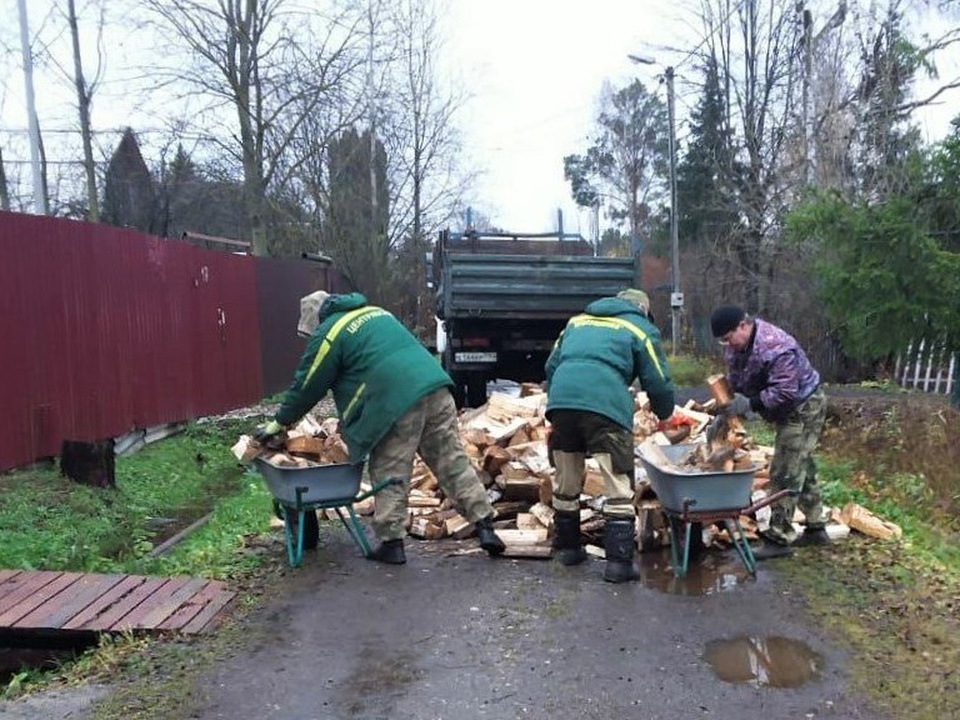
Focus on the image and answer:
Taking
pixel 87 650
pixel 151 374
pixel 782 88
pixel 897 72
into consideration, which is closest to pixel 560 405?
pixel 87 650

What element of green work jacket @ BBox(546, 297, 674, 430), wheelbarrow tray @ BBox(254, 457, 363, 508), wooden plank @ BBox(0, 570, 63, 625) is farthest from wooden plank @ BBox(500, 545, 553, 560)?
wooden plank @ BBox(0, 570, 63, 625)

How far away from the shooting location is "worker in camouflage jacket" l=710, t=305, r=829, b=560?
5559 mm

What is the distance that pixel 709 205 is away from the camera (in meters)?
30.3

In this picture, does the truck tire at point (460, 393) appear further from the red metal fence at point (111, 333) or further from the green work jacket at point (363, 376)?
the green work jacket at point (363, 376)

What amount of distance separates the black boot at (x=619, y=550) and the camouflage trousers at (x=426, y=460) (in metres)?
0.89

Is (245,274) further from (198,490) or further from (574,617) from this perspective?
(574,617)

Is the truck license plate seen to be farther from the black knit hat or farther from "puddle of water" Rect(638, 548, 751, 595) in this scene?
the black knit hat

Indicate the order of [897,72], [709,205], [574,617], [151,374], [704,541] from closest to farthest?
[574,617]
[704,541]
[151,374]
[897,72]
[709,205]

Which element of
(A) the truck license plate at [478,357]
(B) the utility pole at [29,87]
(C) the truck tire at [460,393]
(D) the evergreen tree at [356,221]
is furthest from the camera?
(D) the evergreen tree at [356,221]

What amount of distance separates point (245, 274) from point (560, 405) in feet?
32.3

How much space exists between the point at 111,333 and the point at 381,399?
511cm

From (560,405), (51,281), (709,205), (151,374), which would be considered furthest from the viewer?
(709,205)

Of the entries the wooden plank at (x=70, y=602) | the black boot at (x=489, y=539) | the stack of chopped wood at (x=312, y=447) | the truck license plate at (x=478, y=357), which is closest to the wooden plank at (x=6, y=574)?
the wooden plank at (x=70, y=602)

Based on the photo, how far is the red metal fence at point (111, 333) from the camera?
25.9 ft
